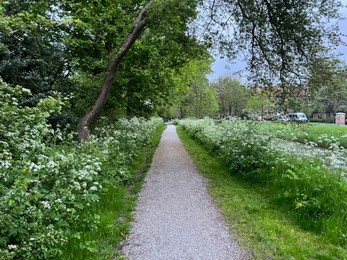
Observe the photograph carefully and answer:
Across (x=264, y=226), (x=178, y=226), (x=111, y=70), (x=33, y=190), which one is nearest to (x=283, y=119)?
(x=264, y=226)

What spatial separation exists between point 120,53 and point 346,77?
20.2 ft

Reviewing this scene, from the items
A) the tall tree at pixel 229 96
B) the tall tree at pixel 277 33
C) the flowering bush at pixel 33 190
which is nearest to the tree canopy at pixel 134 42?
the tall tree at pixel 277 33

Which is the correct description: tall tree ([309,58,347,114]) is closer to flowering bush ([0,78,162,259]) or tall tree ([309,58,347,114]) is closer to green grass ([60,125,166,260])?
green grass ([60,125,166,260])

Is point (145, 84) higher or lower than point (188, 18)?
lower

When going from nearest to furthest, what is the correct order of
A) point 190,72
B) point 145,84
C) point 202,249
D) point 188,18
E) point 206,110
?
1. point 202,249
2. point 188,18
3. point 145,84
4. point 190,72
5. point 206,110

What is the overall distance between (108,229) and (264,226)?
2.32 metres

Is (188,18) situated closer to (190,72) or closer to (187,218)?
(187,218)

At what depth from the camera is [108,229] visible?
Answer: 3926 millimetres

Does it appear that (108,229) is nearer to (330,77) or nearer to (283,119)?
(283,119)

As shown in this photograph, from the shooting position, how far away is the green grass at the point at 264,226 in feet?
11.2

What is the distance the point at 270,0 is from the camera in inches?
302

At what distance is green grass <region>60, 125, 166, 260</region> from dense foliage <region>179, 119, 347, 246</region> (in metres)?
2.77

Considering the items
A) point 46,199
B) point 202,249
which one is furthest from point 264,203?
point 46,199

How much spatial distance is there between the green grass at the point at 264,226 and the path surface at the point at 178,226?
0.23 metres
